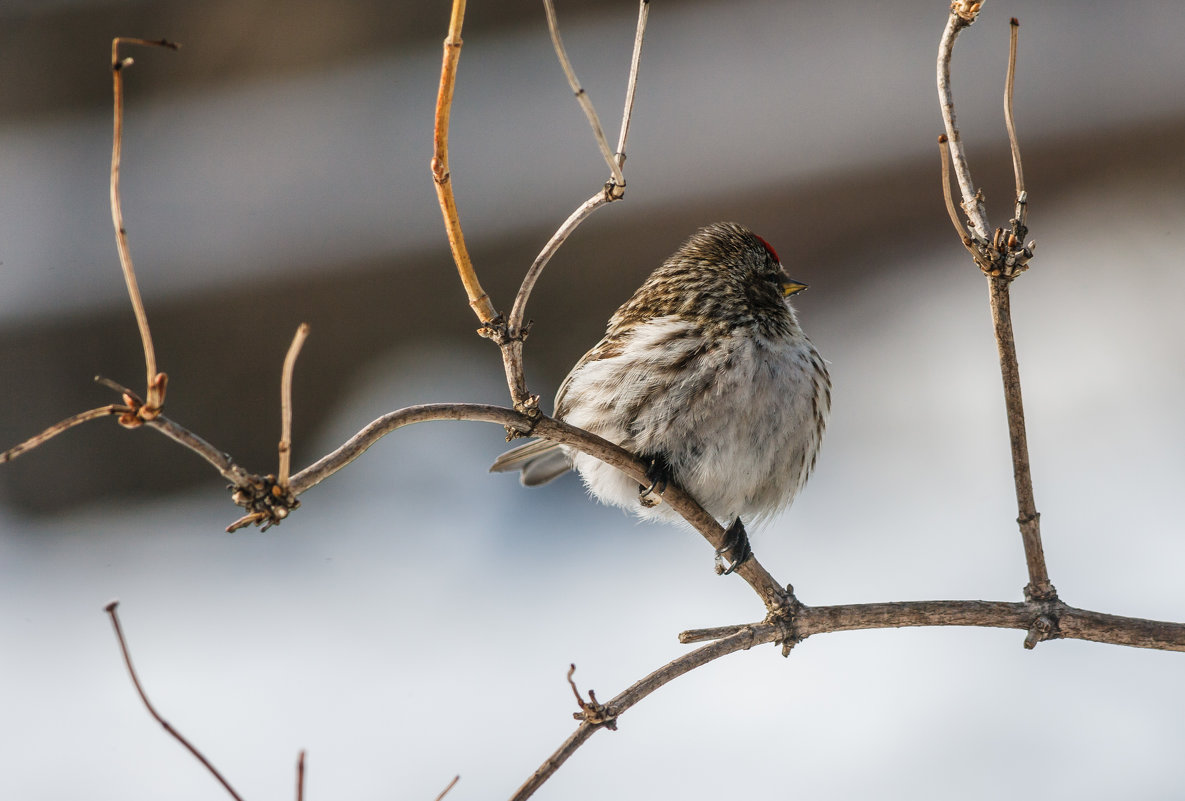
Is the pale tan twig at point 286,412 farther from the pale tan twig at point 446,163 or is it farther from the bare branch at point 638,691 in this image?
the bare branch at point 638,691

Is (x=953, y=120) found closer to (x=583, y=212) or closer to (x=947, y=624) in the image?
(x=583, y=212)

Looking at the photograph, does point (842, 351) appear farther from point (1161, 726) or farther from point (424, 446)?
point (1161, 726)

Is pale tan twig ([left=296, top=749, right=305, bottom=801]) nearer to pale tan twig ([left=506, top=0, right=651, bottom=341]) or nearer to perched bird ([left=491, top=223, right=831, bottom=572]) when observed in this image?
pale tan twig ([left=506, top=0, right=651, bottom=341])

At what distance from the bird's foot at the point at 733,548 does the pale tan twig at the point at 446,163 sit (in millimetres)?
892

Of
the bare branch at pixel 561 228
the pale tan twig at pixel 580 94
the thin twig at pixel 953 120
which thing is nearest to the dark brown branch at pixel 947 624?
the bare branch at pixel 561 228

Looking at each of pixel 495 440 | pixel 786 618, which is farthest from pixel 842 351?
pixel 786 618

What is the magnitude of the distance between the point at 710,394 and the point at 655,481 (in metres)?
0.31

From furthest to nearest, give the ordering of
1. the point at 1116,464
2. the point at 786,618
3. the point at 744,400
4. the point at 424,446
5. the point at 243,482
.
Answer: the point at 424,446
the point at 1116,464
the point at 744,400
the point at 786,618
the point at 243,482

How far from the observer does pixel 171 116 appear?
6789 millimetres

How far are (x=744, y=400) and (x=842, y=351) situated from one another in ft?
11.7

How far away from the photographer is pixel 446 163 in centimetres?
139

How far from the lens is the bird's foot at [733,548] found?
7.22 feet

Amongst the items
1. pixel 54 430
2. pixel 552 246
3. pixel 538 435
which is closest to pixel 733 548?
pixel 538 435

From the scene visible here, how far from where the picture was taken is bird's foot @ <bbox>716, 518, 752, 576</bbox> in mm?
2201
